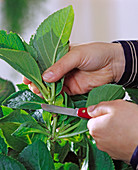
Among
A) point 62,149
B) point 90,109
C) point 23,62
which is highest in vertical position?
point 23,62

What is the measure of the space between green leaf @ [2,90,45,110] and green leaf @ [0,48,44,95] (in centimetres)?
3

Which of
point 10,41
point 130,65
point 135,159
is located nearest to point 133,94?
point 130,65

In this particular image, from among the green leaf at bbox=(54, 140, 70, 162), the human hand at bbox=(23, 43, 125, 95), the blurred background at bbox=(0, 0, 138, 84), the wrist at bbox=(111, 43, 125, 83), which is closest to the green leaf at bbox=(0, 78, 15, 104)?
the human hand at bbox=(23, 43, 125, 95)

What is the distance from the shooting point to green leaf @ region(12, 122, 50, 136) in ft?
1.36

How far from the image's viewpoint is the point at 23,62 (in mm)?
427

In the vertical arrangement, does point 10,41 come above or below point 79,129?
above

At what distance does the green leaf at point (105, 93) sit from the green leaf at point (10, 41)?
0.15 m

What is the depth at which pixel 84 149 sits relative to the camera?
54cm

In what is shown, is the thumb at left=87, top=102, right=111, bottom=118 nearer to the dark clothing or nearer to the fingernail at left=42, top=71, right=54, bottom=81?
the fingernail at left=42, top=71, right=54, bottom=81

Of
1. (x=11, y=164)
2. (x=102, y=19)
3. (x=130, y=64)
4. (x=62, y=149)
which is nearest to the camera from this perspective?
(x=11, y=164)

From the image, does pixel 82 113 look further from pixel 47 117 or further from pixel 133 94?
pixel 133 94

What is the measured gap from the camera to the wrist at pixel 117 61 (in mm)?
649

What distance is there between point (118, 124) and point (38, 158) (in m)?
0.15

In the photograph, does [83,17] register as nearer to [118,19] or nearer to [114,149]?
[118,19]
